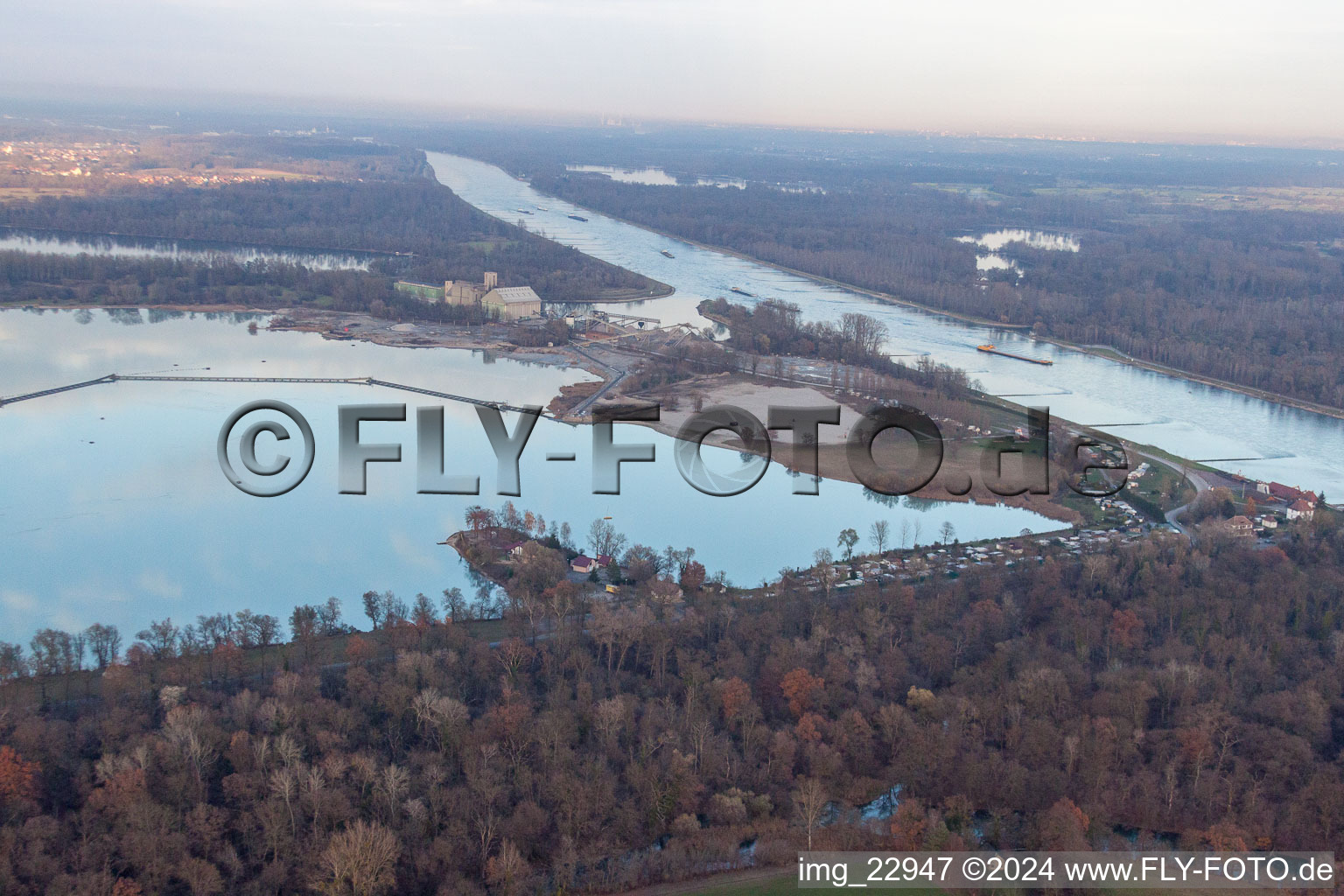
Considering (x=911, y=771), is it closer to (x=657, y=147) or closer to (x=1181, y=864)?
(x=1181, y=864)

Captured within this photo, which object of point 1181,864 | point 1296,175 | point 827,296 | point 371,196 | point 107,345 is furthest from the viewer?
point 1296,175

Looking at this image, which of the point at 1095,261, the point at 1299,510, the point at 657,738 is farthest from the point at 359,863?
the point at 1095,261

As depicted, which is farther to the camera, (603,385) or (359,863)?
(603,385)

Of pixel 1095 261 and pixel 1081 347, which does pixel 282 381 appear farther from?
pixel 1095 261

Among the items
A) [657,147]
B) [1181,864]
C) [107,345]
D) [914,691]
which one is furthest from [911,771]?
[657,147]

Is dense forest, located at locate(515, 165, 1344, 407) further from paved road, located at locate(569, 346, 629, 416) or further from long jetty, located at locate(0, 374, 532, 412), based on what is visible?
long jetty, located at locate(0, 374, 532, 412)
